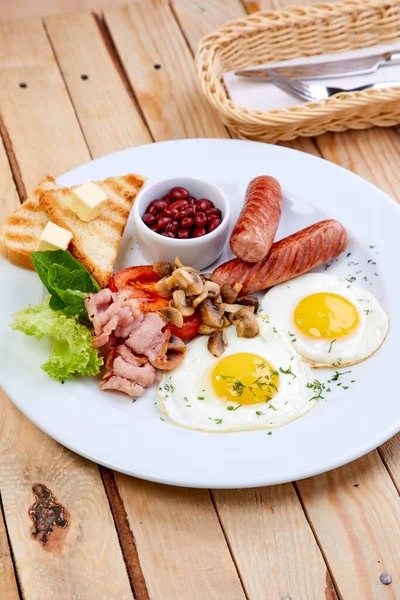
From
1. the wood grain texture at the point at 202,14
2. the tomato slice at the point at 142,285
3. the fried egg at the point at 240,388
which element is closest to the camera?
the fried egg at the point at 240,388

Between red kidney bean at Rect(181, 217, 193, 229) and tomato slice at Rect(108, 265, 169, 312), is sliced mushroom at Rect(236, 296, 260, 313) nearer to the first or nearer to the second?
tomato slice at Rect(108, 265, 169, 312)

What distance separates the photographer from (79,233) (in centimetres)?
363

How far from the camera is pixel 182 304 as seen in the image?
3176 mm

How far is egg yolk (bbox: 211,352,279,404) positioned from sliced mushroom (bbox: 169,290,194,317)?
0.98ft

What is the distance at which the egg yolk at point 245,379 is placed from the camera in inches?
114

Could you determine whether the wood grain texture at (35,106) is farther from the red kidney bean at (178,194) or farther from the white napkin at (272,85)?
the white napkin at (272,85)

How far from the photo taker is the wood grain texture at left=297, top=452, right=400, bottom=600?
2611 millimetres

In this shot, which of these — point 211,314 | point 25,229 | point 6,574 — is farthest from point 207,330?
point 6,574

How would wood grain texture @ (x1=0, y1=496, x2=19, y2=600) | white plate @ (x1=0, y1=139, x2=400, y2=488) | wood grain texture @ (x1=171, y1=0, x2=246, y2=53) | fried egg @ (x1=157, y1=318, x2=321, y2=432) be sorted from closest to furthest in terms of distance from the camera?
1. wood grain texture @ (x1=0, y1=496, x2=19, y2=600)
2. white plate @ (x1=0, y1=139, x2=400, y2=488)
3. fried egg @ (x1=157, y1=318, x2=321, y2=432)
4. wood grain texture @ (x1=171, y1=0, x2=246, y2=53)

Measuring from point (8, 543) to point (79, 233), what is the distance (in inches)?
62.8

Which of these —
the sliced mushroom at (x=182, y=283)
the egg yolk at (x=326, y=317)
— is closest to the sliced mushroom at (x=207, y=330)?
the sliced mushroom at (x=182, y=283)

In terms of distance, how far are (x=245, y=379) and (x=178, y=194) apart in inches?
44.2

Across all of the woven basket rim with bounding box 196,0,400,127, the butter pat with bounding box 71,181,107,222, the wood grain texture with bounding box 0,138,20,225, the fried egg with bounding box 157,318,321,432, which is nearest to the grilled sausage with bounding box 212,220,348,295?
the fried egg with bounding box 157,318,321,432

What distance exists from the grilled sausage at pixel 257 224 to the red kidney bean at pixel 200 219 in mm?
178
